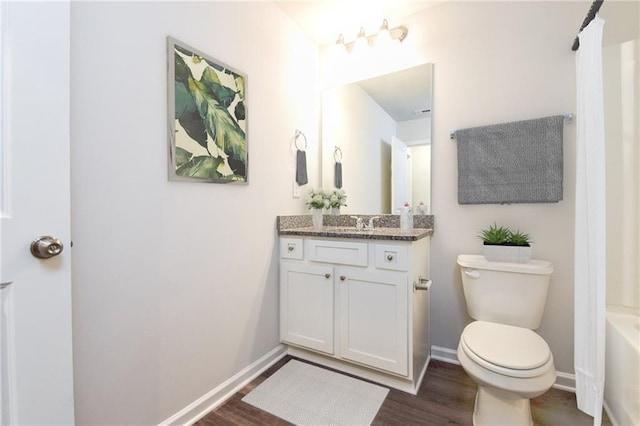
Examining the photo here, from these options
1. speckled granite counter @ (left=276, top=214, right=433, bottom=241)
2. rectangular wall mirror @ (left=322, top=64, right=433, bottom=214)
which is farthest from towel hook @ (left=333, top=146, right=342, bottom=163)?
speckled granite counter @ (left=276, top=214, right=433, bottom=241)

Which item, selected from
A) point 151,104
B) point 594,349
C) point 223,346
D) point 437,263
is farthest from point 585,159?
point 223,346

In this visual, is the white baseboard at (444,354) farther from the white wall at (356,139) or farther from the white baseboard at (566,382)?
the white wall at (356,139)

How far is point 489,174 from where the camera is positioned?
179cm

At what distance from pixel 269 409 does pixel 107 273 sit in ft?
3.42

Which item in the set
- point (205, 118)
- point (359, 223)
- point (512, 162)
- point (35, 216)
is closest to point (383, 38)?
point (512, 162)

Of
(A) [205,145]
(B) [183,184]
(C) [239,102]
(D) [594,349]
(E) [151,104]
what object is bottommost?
(D) [594,349]

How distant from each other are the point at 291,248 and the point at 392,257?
2.30 feet

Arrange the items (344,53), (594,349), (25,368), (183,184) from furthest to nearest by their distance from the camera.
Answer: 1. (344,53)
2. (183,184)
3. (594,349)
4. (25,368)

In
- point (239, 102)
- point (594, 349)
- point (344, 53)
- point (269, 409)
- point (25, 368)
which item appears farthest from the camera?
point (344, 53)

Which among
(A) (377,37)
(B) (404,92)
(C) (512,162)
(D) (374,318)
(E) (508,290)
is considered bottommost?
(D) (374,318)

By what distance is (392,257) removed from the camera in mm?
1612

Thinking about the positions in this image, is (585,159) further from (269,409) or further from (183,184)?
(269,409)

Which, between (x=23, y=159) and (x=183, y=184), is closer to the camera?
(x=23, y=159)

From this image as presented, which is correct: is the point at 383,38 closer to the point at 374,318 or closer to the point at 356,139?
the point at 356,139
